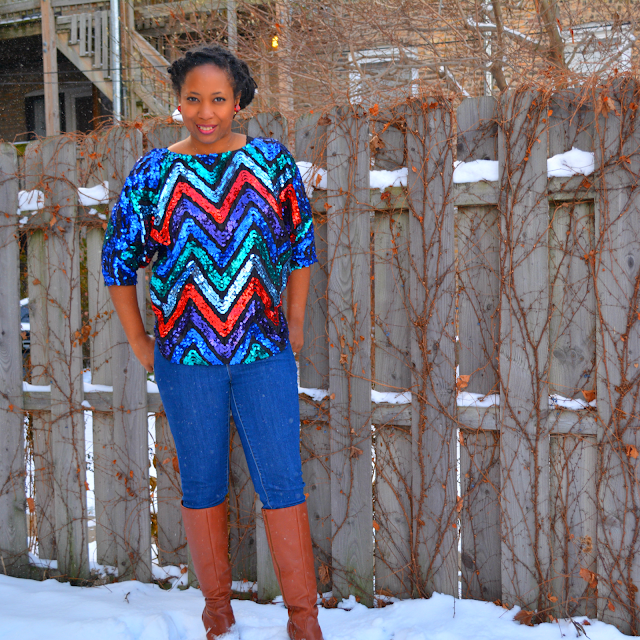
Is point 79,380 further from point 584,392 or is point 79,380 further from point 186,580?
point 584,392

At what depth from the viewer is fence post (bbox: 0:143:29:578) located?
249 cm

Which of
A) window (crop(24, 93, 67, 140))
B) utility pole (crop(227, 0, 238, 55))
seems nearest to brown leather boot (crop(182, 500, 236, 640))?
utility pole (crop(227, 0, 238, 55))

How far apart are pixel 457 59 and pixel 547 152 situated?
3.52m

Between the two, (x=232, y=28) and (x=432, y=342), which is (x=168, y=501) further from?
(x=232, y=28)

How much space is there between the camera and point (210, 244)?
5.39 ft

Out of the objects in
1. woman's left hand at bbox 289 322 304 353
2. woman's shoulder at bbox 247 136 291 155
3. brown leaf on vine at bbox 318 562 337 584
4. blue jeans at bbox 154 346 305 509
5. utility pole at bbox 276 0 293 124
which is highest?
utility pole at bbox 276 0 293 124

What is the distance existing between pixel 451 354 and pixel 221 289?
888 millimetres

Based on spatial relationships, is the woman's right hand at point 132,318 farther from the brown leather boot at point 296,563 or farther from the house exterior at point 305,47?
the house exterior at point 305,47

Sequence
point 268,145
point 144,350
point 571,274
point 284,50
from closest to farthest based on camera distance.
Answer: point 268,145
point 144,350
point 571,274
point 284,50

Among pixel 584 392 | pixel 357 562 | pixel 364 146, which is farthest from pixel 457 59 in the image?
pixel 357 562

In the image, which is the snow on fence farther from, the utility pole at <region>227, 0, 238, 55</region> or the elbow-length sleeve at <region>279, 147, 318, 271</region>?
the utility pole at <region>227, 0, 238, 55</region>

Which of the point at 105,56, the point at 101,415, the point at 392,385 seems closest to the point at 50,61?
the point at 105,56

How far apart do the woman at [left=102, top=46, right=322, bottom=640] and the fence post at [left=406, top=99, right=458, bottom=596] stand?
509 millimetres

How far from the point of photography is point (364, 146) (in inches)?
82.9
